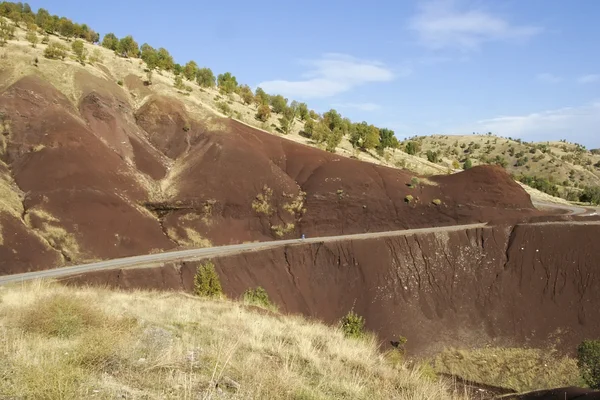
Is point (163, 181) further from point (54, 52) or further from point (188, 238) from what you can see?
point (54, 52)

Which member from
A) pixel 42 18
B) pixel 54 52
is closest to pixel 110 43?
pixel 42 18

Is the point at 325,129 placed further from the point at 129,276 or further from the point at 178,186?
the point at 129,276

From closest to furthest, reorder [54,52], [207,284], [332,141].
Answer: [207,284], [54,52], [332,141]

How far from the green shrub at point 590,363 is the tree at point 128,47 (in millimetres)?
65758

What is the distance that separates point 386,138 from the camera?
2923 inches

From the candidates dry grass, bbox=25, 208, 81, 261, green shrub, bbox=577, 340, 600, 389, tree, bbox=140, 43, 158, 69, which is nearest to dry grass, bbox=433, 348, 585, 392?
green shrub, bbox=577, 340, 600, 389

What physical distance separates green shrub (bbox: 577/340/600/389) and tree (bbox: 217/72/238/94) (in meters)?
61.9

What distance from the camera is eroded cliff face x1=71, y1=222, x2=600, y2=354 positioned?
28203mm

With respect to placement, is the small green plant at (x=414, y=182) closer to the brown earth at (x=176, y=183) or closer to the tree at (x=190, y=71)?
the brown earth at (x=176, y=183)

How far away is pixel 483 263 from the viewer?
107ft

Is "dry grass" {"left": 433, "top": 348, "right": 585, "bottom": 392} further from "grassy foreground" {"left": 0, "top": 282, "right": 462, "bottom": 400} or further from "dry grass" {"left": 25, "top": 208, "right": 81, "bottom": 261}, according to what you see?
"dry grass" {"left": 25, "top": 208, "right": 81, "bottom": 261}

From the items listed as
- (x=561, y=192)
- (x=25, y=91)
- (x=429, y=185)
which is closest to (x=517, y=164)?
A: (x=561, y=192)

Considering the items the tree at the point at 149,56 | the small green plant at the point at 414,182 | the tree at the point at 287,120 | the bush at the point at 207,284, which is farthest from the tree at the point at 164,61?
the bush at the point at 207,284

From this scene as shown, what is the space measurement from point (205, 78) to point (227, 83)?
6.89m
